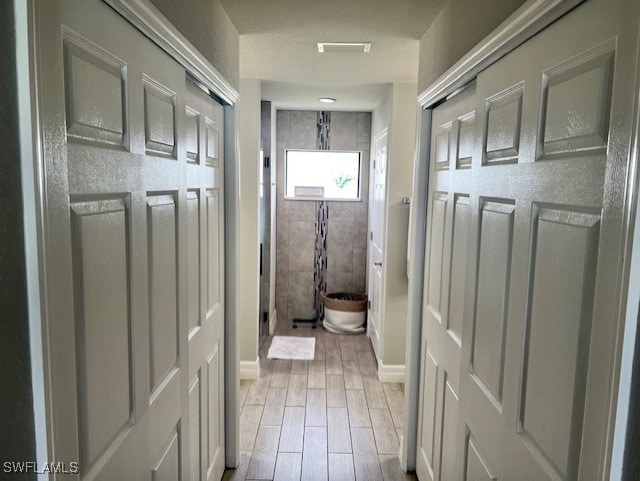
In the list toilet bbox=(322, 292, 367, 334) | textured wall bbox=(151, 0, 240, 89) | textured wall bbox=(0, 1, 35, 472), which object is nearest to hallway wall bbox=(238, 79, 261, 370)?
textured wall bbox=(151, 0, 240, 89)

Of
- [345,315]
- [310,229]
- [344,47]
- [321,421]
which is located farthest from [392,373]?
[344,47]

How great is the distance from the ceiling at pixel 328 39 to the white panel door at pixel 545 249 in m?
0.55

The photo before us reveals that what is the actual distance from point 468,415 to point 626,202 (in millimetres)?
1083

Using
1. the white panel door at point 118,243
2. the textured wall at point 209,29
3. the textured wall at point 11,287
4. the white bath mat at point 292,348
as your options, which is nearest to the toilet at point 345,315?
the white bath mat at point 292,348

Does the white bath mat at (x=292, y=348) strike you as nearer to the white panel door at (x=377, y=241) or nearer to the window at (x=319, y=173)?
the white panel door at (x=377, y=241)

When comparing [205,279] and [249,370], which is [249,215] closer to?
[249,370]

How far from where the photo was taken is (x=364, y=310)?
5.05 meters

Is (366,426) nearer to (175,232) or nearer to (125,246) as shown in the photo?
(175,232)

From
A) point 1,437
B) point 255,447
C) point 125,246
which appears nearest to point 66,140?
point 125,246

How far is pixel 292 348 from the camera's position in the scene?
14.8ft

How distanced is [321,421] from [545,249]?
93.1 inches

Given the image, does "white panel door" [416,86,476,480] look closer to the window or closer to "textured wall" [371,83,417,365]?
"textured wall" [371,83,417,365]

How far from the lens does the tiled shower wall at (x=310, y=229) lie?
202 inches

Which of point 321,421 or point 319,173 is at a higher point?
point 319,173
